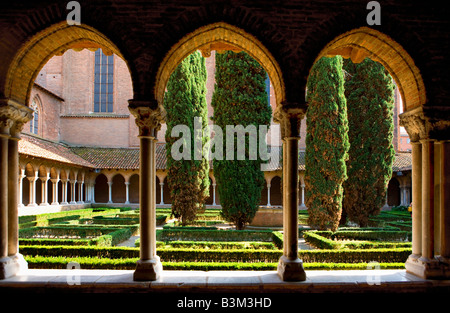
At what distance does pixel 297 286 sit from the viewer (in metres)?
4.58

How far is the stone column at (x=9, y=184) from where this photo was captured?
481 centimetres

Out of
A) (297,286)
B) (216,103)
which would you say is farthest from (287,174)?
(216,103)

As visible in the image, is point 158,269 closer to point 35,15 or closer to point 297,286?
point 297,286

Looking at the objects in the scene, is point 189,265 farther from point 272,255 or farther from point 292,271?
point 292,271

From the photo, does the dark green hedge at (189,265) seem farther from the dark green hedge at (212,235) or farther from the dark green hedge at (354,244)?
the dark green hedge at (212,235)

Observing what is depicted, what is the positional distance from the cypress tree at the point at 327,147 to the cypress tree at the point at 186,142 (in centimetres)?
468

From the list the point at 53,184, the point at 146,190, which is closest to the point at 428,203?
the point at 146,190

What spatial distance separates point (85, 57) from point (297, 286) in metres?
27.7

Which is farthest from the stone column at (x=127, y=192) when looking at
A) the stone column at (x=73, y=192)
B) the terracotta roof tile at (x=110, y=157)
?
the stone column at (x=73, y=192)

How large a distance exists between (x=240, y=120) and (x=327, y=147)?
11.5ft

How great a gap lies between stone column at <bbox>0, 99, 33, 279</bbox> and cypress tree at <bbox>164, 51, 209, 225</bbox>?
918 cm

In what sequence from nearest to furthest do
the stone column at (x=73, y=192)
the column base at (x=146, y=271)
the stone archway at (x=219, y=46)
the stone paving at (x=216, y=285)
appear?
the stone paving at (x=216, y=285)
the column base at (x=146, y=271)
the stone archway at (x=219, y=46)
the stone column at (x=73, y=192)

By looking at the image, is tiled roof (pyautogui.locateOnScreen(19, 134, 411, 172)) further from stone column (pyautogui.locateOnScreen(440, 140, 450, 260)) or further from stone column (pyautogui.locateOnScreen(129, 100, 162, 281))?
stone column (pyautogui.locateOnScreen(129, 100, 162, 281))

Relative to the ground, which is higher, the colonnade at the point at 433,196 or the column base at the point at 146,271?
the colonnade at the point at 433,196
